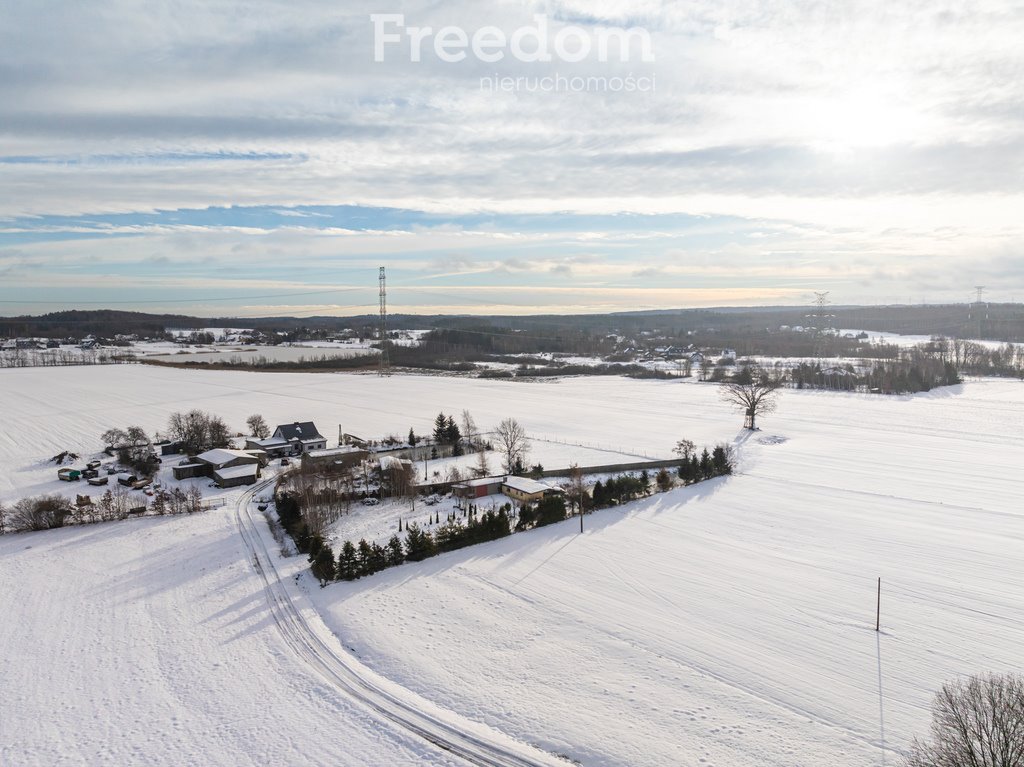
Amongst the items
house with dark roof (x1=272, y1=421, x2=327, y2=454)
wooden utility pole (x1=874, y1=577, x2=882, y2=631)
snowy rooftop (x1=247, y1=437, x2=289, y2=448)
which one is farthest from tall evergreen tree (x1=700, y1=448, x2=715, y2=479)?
snowy rooftop (x1=247, y1=437, x2=289, y2=448)

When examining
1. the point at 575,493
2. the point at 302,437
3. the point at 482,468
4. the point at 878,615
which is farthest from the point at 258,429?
the point at 878,615

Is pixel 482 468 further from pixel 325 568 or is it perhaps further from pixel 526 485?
pixel 325 568

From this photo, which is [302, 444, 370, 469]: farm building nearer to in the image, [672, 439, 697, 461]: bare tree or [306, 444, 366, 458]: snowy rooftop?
[306, 444, 366, 458]: snowy rooftop

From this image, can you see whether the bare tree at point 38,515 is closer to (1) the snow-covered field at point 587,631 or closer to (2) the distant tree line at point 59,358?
(1) the snow-covered field at point 587,631

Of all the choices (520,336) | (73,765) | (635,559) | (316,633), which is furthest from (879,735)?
(520,336)

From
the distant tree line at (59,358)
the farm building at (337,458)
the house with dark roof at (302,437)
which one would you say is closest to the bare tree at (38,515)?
the farm building at (337,458)
